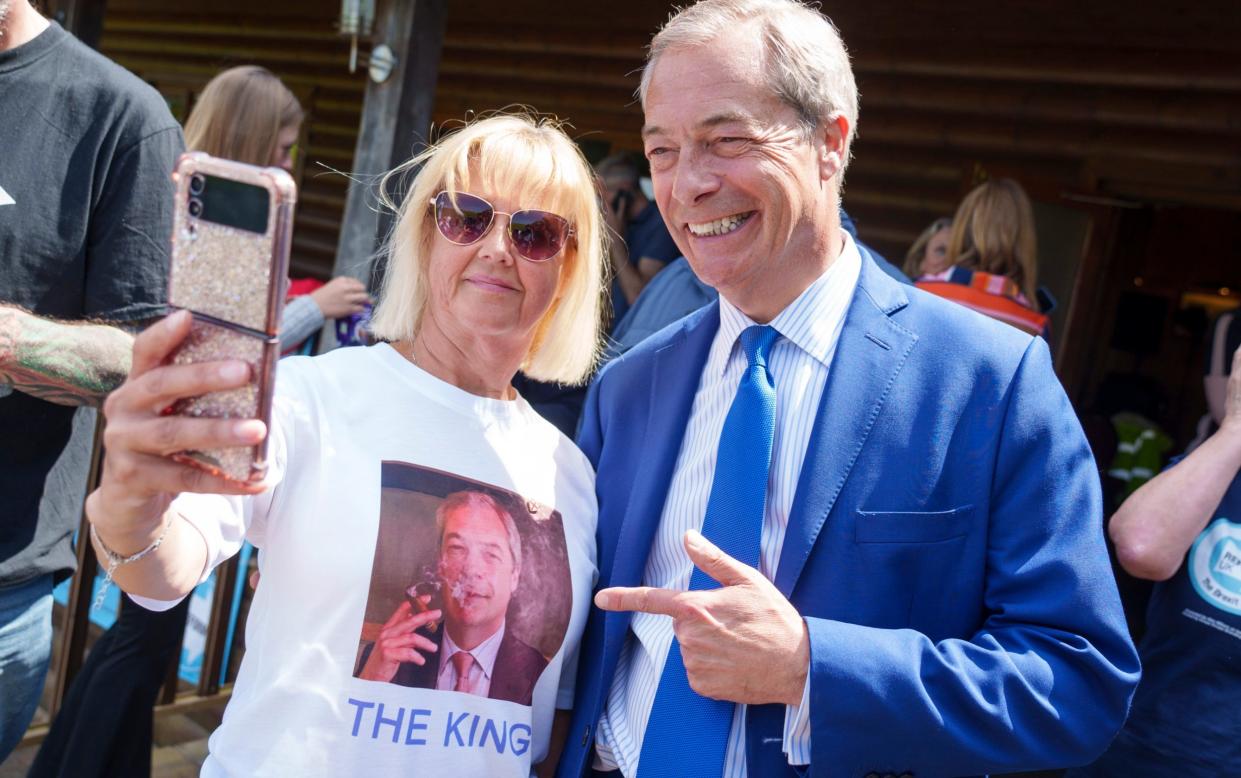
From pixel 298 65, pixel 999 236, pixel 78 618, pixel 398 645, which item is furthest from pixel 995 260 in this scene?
pixel 298 65

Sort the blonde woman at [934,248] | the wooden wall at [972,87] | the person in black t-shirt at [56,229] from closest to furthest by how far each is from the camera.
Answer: the person in black t-shirt at [56,229]
the blonde woman at [934,248]
the wooden wall at [972,87]

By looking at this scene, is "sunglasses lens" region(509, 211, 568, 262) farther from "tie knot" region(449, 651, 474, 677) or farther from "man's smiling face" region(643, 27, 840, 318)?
"tie knot" region(449, 651, 474, 677)

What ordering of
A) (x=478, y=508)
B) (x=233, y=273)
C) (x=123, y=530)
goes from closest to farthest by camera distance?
(x=233, y=273) → (x=123, y=530) → (x=478, y=508)

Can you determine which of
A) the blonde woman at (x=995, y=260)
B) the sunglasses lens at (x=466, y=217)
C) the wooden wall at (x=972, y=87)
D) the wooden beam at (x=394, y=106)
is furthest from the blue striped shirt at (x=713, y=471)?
the wooden beam at (x=394, y=106)

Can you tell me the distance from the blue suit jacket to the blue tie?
7 cm

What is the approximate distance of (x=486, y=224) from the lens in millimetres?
1943

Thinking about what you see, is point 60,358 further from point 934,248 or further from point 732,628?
point 934,248

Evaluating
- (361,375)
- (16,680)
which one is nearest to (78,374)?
(361,375)

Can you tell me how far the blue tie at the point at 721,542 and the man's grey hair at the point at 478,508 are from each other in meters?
0.30

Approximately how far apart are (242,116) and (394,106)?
2.90ft

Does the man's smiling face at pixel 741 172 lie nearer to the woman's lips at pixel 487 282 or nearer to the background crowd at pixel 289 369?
the background crowd at pixel 289 369

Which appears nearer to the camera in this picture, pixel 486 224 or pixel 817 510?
pixel 817 510

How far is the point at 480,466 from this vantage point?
183 cm

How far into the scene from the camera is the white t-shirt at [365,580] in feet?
5.38
